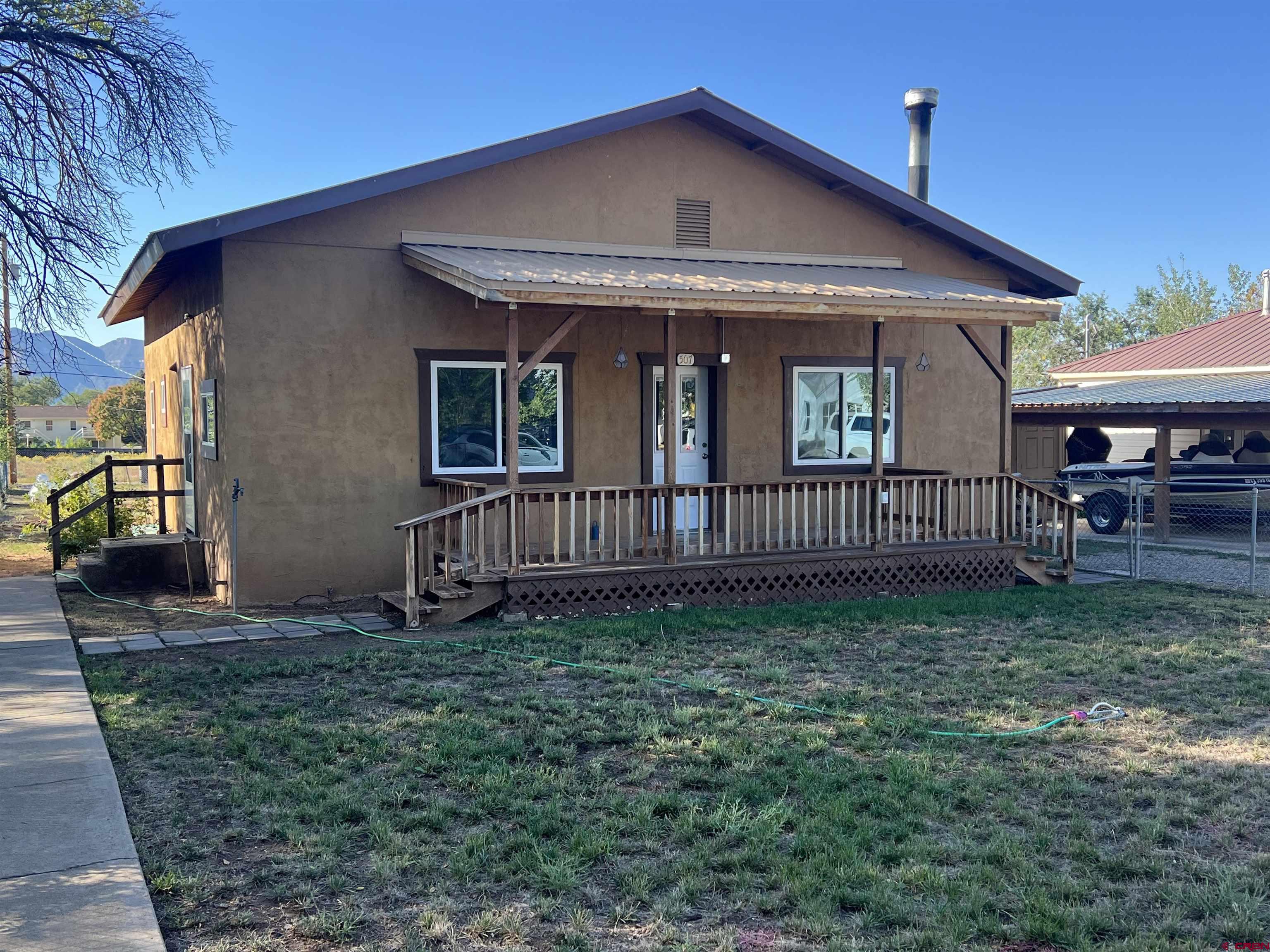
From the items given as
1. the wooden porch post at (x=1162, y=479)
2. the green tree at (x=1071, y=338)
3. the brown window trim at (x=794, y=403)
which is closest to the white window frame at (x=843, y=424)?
the brown window trim at (x=794, y=403)

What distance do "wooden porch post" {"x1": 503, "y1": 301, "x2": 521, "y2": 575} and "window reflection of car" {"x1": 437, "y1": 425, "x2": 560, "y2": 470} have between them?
1.28m

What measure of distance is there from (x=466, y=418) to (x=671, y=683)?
4904 mm

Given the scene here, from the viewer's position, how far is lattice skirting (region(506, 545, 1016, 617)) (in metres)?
10.3

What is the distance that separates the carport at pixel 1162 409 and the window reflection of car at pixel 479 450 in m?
10.7

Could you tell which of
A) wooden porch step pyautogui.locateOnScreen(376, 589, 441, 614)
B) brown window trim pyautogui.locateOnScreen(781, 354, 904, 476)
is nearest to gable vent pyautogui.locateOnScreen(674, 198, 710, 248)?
brown window trim pyautogui.locateOnScreen(781, 354, 904, 476)

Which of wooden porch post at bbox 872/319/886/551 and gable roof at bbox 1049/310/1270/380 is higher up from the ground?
gable roof at bbox 1049/310/1270/380

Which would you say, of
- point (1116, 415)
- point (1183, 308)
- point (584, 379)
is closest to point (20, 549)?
point (584, 379)

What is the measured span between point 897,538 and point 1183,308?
51.1 m

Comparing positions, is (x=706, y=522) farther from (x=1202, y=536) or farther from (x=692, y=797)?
(x=1202, y=536)

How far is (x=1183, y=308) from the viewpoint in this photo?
55.5 meters

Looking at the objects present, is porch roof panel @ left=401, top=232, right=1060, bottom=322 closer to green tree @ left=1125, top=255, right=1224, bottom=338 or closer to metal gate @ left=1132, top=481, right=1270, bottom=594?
metal gate @ left=1132, top=481, right=1270, bottom=594

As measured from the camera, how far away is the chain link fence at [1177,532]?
1326cm

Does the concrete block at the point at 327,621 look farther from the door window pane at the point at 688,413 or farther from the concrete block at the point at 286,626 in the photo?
the door window pane at the point at 688,413

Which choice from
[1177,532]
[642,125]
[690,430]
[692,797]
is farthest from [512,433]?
[1177,532]
